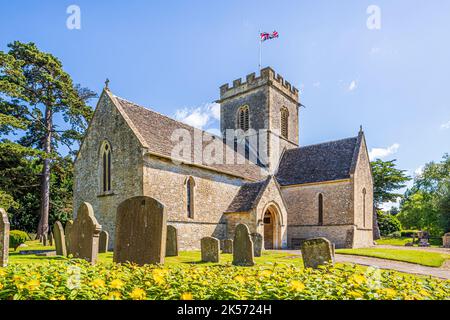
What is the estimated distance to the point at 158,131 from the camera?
1892cm

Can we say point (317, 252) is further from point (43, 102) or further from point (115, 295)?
point (43, 102)

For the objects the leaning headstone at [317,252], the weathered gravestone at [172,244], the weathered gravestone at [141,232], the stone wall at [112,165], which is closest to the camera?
the weathered gravestone at [141,232]

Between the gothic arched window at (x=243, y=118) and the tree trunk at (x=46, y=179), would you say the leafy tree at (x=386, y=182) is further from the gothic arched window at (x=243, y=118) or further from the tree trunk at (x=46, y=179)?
the tree trunk at (x=46, y=179)

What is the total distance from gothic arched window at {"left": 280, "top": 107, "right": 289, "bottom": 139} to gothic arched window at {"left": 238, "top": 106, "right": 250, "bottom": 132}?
3.39 meters

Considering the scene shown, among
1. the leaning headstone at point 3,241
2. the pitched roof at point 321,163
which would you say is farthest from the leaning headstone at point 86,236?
the pitched roof at point 321,163

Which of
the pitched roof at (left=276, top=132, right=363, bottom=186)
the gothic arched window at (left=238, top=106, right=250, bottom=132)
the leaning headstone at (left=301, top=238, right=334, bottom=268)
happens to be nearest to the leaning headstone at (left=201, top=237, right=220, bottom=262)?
the leaning headstone at (left=301, top=238, right=334, bottom=268)

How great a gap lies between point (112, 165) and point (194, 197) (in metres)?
4.96

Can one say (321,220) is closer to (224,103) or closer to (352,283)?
(224,103)

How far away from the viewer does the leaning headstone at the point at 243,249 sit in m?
11.1

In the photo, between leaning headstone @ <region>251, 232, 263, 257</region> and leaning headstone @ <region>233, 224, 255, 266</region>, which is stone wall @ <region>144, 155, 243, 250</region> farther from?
leaning headstone @ <region>233, 224, 255, 266</region>

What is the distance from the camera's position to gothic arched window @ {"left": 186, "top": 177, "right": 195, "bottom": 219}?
59.2 feet

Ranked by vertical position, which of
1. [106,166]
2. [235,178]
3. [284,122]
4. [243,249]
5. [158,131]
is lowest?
[243,249]

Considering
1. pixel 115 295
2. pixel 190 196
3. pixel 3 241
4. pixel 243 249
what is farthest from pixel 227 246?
pixel 115 295

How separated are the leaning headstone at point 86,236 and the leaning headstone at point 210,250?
448 centimetres
